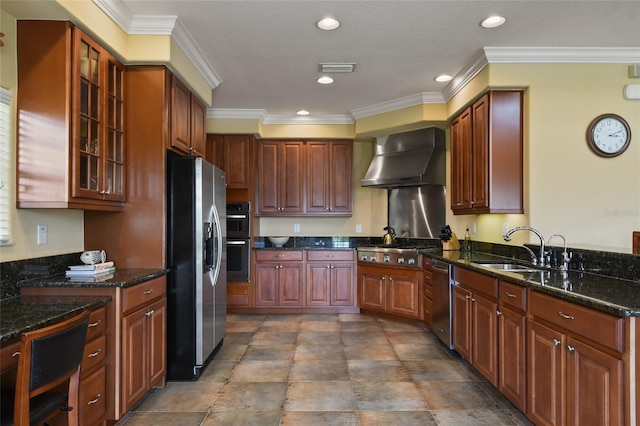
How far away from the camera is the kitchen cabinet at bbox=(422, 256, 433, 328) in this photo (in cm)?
427

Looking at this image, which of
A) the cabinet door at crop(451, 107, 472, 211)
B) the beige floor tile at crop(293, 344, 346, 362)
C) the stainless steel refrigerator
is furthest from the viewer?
the cabinet door at crop(451, 107, 472, 211)

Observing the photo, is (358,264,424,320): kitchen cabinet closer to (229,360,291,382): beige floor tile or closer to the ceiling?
(229,360,291,382): beige floor tile

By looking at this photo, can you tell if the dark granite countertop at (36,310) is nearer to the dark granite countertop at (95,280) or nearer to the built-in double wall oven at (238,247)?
the dark granite countertop at (95,280)

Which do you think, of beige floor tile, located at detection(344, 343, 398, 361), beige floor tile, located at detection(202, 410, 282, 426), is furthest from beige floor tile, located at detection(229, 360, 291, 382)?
beige floor tile, located at detection(344, 343, 398, 361)

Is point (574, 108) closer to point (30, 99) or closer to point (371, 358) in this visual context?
point (371, 358)

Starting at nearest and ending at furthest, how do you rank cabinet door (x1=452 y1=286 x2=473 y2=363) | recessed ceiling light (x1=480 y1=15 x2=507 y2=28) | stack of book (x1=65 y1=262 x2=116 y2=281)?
stack of book (x1=65 y1=262 x2=116 y2=281) < recessed ceiling light (x1=480 y1=15 x2=507 y2=28) < cabinet door (x1=452 y1=286 x2=473 y2=363)

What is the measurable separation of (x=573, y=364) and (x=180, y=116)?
314 cm

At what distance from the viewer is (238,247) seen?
532 cm

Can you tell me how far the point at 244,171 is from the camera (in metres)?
5.37

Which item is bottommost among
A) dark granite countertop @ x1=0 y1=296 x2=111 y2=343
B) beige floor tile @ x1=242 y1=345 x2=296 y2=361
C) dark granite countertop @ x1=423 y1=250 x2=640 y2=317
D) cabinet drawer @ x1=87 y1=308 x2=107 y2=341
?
beige floor tile @ x1=242 y1=345 x2=296 y2=361

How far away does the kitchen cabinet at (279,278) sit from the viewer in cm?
536

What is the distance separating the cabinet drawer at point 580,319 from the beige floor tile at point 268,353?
2.24m

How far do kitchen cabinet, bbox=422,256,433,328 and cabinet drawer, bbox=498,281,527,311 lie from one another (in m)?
1.63

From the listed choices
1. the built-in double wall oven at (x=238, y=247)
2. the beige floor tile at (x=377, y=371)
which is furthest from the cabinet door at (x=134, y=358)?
the built-in double wall oven at (x=238, y=247)
